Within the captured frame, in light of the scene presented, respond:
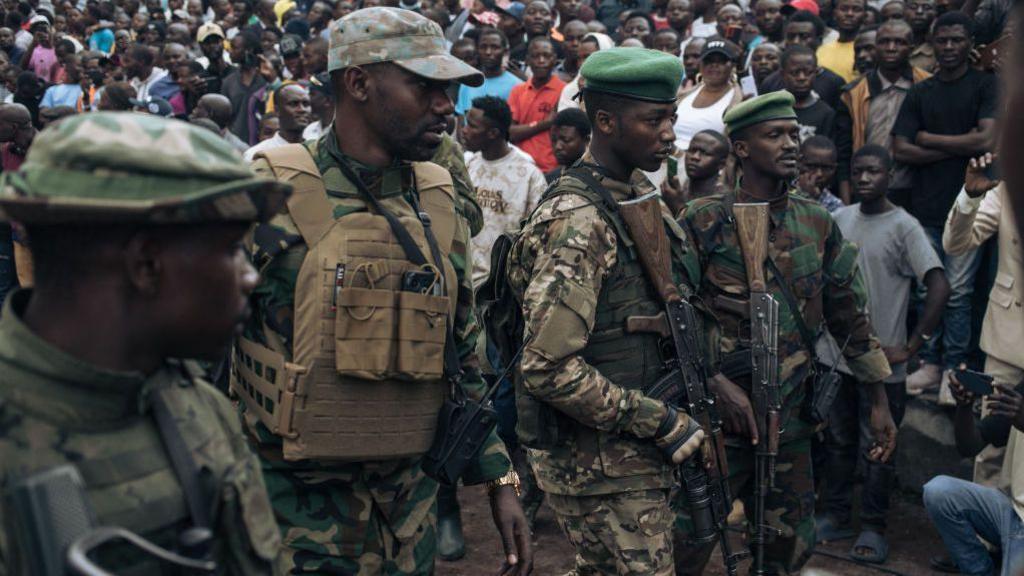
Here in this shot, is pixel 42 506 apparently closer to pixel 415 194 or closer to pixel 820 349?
pixel 415 194

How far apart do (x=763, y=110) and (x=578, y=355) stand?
1.72 m

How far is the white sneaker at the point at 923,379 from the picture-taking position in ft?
22.9

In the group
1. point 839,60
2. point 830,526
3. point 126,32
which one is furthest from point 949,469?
point 126,32

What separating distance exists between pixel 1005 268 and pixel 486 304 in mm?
3214

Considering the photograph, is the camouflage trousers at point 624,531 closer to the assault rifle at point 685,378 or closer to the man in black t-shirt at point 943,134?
the assault rifle at point 685,378

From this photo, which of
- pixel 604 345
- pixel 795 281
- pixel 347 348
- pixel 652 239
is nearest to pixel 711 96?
pixel 795 281

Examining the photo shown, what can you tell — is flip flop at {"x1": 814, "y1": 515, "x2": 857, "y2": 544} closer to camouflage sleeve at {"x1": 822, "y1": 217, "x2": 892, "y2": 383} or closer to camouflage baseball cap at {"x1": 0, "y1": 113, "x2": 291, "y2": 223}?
camouflage sleeve at {"x1": 822, "y1": 217, "x2": 892, "y2": 383}

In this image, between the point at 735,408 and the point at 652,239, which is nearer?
the point at 652,239

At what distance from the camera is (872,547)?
593 centimetres

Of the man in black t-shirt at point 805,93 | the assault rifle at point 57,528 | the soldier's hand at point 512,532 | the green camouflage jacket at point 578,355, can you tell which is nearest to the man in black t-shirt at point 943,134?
the man in black t-shirt at point 805,93

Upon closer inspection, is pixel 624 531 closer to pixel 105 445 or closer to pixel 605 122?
pixel 605 122

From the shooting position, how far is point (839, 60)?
9055 millimetres

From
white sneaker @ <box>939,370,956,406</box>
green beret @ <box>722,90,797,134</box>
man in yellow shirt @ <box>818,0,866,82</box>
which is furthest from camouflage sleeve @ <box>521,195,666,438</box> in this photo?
man in yellow shirt @ <box>818,0,866,82</box>

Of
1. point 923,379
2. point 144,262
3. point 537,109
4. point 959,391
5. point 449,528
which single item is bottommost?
point 449,528
